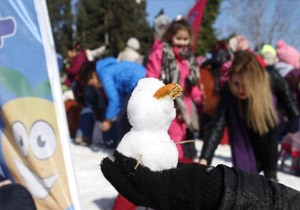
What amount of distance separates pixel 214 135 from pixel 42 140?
49.2 inches

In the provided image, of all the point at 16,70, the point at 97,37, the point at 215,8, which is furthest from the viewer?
the point at 97,37

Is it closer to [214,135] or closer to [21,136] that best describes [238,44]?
[214,135]

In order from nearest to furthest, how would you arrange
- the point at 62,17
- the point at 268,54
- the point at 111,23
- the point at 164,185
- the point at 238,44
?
the point at 164,185 < the point at 238,44 < the point at 268,54 < the point at 111,23 < the point at 62,17

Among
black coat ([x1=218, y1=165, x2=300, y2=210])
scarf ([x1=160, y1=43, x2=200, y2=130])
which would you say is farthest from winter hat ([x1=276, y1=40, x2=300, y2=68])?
black coat ([x1=218, y1=165, x2=300, y2=210])

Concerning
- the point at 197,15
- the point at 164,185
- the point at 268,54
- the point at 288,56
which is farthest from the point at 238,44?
the point at 164,185

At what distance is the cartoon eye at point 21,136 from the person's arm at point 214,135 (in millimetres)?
1079

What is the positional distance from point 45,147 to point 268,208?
1.33 meters

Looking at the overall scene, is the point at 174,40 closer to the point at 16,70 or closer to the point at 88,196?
the point at 88,196

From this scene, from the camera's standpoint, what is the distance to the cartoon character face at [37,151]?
2.10 m

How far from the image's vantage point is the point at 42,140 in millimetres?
2115

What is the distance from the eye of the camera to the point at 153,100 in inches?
39.6

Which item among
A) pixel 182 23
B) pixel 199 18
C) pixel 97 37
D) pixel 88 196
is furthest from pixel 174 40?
pixel 97 37

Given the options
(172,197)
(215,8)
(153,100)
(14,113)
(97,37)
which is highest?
(153,100)

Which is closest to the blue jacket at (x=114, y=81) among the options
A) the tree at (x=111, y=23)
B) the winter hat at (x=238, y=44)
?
the winter hat at (x=238, y=44)
